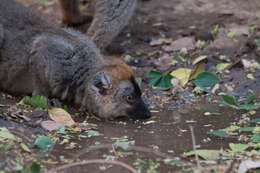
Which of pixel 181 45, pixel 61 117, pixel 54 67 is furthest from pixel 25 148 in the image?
pixel 181 45

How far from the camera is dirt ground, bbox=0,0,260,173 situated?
4688 mm

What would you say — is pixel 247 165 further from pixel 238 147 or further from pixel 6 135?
pixel 6 135

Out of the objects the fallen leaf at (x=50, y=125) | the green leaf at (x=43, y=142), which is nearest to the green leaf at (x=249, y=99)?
the fallen leaf at (x=50, y=125)

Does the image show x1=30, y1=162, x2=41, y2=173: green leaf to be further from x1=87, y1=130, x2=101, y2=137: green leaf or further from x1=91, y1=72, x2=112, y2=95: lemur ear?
x1=91, y1=72, x2=112, y2=95: lemur ear

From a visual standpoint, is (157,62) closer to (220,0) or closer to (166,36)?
(166,36)

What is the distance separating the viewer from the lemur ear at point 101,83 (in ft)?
21.6

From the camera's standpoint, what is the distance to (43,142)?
16.1 feet

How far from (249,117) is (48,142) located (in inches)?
115

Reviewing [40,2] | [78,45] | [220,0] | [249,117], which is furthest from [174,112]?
[40,2]

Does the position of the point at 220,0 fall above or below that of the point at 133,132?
above

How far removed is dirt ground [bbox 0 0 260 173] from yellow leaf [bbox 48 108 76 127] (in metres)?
0.15

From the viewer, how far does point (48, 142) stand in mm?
4949

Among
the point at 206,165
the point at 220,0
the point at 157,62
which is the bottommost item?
the point at 206,165

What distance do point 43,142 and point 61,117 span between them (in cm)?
119
